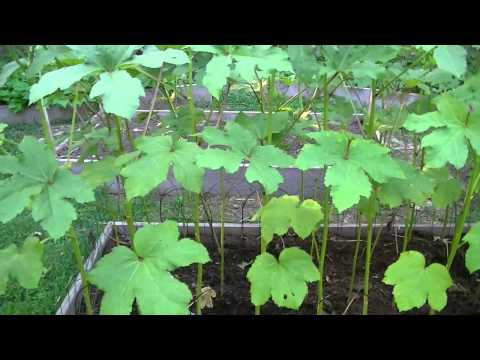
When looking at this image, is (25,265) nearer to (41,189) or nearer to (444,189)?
(41,189)

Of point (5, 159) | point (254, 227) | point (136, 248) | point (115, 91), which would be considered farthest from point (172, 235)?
point (254, 227)

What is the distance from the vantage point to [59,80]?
59.5 inches

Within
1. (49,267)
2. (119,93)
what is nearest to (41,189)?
(119,93)

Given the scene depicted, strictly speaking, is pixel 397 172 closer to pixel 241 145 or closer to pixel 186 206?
pixel 241 145

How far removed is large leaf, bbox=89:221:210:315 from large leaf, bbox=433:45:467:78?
104cm

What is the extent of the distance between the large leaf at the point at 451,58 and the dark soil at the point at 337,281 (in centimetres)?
135

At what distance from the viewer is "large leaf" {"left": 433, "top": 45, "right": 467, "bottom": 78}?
1522 millimetres

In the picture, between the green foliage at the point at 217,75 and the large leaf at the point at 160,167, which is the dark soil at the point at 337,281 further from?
the green foliage at the point at 217,75

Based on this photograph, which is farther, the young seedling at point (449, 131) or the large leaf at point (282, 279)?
the large leaf at point (282, 279)

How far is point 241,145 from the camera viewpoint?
1.79 m

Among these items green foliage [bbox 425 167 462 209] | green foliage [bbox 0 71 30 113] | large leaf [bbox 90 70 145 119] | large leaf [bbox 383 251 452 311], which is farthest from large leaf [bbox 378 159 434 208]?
green foliage [bbox 0 71 30 113]

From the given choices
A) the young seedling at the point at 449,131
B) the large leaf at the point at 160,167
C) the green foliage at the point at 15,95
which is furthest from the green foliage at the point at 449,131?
the green foliage at the point at 15,95

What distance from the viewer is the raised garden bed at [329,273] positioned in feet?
8.18

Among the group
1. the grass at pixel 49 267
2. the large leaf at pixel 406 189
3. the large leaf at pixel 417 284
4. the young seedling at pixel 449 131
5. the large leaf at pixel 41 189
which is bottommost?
the grass at pixel 49 267
